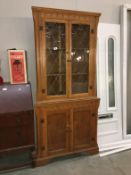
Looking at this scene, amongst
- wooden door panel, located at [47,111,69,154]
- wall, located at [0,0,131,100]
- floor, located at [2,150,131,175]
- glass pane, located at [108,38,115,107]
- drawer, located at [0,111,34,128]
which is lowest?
floor, located at [2,150,131,175]

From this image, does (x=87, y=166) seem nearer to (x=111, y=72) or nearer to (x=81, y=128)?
(x=81, y=128)

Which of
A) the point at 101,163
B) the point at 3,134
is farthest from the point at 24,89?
the point at 101,163

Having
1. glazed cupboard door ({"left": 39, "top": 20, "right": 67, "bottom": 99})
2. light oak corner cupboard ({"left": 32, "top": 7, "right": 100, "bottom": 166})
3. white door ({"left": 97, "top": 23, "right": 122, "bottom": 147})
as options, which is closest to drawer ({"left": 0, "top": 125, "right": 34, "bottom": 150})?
light oak corner cupboard ({"left": 32, "top": 7, "right": 100, "bottom": 166})

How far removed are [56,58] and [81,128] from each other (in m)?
1.04

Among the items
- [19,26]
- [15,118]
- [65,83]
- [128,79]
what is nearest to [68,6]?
[19,26]

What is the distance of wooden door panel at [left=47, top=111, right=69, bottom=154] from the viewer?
2753mm

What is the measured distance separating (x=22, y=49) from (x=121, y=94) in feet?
5.66

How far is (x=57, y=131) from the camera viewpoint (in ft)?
9.18

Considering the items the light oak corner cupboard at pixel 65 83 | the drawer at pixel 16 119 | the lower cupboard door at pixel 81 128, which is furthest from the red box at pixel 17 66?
the lower cupboard door at pixel 81 128

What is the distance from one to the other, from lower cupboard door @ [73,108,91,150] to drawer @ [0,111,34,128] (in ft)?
2.14

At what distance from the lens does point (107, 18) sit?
10.6 feet

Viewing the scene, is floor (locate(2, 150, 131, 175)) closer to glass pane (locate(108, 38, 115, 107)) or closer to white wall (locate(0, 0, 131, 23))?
glass pane (locate(108, 38, 115, 107))

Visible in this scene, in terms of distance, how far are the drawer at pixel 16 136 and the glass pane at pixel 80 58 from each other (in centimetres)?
81

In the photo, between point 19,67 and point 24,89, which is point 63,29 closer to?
point 19,67
